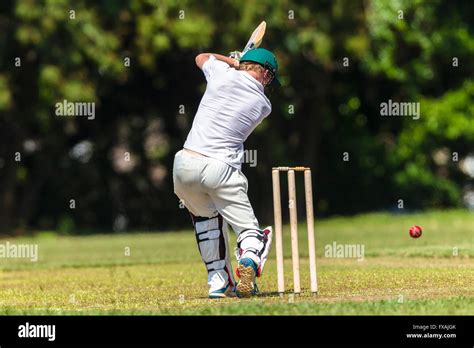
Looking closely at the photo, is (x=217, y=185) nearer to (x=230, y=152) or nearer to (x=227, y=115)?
(x=230, y=152)

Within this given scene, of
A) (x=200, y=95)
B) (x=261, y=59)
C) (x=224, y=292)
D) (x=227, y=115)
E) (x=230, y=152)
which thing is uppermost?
(x=200, y=95)

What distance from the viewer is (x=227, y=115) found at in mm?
11039

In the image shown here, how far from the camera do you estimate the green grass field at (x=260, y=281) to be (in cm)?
1002

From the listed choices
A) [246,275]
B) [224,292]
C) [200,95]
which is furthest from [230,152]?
[200,95]

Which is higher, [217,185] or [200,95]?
[200,95]

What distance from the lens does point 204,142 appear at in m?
11.0

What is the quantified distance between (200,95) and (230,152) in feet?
71.3

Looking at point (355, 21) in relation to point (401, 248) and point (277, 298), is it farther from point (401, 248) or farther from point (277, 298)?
point (277, 298)

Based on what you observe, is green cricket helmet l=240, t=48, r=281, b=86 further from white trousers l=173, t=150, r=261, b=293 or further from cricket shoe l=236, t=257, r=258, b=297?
cricket shoe l=236, t=257, r=258, b=297

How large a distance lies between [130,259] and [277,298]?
25.0 ft

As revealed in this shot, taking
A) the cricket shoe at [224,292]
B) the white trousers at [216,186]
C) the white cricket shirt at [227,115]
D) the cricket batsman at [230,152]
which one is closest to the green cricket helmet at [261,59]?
the cricket batsman at [230,152]

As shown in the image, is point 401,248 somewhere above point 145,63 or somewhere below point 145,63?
below
